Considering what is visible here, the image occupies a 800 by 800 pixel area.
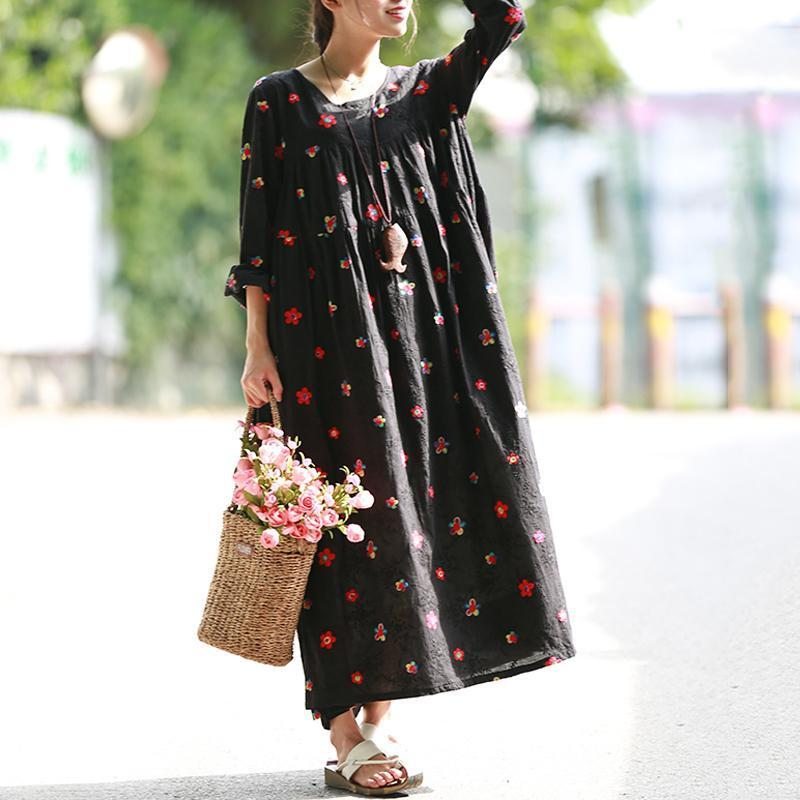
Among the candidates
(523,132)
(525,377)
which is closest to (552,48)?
(523,132)

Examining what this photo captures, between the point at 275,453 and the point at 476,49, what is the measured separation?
0.93 meters

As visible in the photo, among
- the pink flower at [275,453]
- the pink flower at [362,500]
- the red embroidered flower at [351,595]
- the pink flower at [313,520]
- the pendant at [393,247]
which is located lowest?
the red embroidered flower at [351,595]

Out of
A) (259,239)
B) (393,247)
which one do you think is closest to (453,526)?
(393,247)

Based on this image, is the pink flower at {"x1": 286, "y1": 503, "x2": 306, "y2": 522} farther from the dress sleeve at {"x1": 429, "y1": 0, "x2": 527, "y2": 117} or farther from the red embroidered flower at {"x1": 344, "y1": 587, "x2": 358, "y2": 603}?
the dress sleeve at {"x1": 429, "y1": 0, "x2": 527, "y2": 117}

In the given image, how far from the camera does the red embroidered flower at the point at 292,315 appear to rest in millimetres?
3717

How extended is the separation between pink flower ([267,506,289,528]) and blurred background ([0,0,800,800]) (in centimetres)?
177

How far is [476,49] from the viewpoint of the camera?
148 inches

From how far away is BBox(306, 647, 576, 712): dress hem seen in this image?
361cm

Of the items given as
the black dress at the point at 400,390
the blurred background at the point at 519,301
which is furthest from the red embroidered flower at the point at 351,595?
the blurred background at the point at 519,301

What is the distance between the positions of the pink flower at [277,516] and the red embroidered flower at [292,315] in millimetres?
388

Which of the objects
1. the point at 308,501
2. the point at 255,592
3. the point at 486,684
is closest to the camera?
the point at 308,501

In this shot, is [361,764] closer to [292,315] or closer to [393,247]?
[292,315]

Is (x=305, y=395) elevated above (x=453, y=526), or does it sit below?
above

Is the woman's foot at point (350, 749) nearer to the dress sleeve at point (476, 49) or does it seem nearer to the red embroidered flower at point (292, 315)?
the red embroidered flower at point (292, 315)
